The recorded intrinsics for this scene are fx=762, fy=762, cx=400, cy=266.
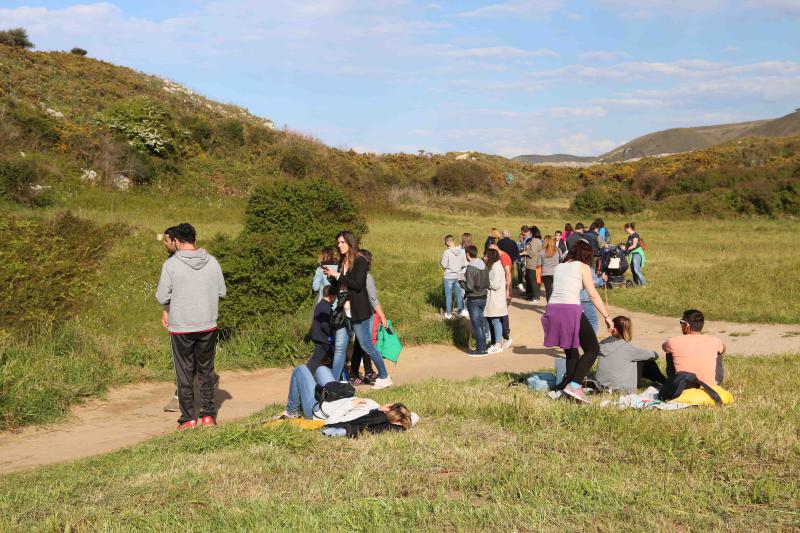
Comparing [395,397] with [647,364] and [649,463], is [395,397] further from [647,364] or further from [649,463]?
[649,463]

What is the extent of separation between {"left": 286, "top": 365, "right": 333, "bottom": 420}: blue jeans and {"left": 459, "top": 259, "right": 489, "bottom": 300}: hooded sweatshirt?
5064 mm

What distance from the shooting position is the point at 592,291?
8578 millimetres

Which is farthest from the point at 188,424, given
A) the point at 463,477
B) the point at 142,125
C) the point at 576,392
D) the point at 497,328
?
the point at 142,125

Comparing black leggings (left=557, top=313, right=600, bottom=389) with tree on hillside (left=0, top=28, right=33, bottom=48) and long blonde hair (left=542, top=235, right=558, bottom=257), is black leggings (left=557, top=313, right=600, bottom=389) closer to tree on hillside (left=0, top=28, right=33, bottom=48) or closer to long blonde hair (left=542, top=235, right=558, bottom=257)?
long blonde hair (left=542, top=235, right=558, bottom=257)

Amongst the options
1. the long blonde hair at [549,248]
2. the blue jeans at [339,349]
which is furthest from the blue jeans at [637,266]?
the blue jeans at [339,349]

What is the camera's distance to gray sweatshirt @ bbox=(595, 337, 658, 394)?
8.53m

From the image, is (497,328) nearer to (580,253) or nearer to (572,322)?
(580,253)

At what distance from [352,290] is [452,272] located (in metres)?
6.24

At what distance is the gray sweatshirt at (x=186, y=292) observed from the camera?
7.88 meters

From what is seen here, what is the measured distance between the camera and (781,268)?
20.0m

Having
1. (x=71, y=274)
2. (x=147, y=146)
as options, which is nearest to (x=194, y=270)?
(x=71, y=274)

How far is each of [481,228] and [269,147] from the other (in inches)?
506

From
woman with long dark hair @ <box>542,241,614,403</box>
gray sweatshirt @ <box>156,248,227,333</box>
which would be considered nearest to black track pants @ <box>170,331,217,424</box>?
gray sweatshirt @ <box>156,248,227,333</box>

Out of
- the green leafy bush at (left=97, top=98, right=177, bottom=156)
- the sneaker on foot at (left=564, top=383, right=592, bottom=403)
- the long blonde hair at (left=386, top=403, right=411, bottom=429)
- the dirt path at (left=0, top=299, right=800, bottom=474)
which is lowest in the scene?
the dirt path at (left=0, top=299, right=800, bottom=474)
